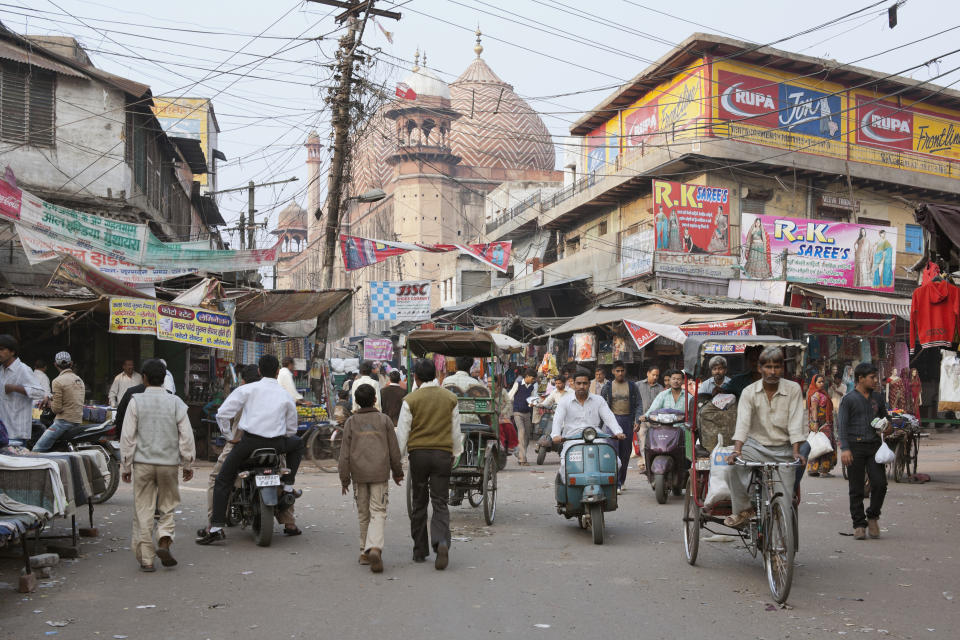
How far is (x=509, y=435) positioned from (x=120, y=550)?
8916 millimetres

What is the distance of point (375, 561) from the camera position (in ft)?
21.9

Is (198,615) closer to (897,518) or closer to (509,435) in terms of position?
(897,518)

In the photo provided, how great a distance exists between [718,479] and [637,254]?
18.4m

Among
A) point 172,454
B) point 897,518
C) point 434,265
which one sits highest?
point 434,265

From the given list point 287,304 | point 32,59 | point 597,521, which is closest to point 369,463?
point 597,521

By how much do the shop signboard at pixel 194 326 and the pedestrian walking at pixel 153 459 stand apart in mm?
7885

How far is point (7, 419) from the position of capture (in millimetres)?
8594

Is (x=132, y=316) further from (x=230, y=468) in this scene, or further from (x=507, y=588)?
(x=507, y=588)

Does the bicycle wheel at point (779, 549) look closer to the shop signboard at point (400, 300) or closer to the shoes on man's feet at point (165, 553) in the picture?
the shoes on man's feet at point (165, 553)

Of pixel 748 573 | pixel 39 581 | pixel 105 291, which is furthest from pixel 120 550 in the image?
pixel 105 291

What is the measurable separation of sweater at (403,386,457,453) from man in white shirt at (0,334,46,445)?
378 centimetres

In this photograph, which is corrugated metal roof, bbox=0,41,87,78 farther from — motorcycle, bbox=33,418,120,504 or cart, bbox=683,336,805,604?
cart, bbox=683,336,805,604

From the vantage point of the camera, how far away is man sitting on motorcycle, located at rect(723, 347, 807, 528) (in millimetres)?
6242

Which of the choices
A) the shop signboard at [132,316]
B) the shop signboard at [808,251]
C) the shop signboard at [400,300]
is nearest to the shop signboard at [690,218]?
the shop signboard at [808,251]
